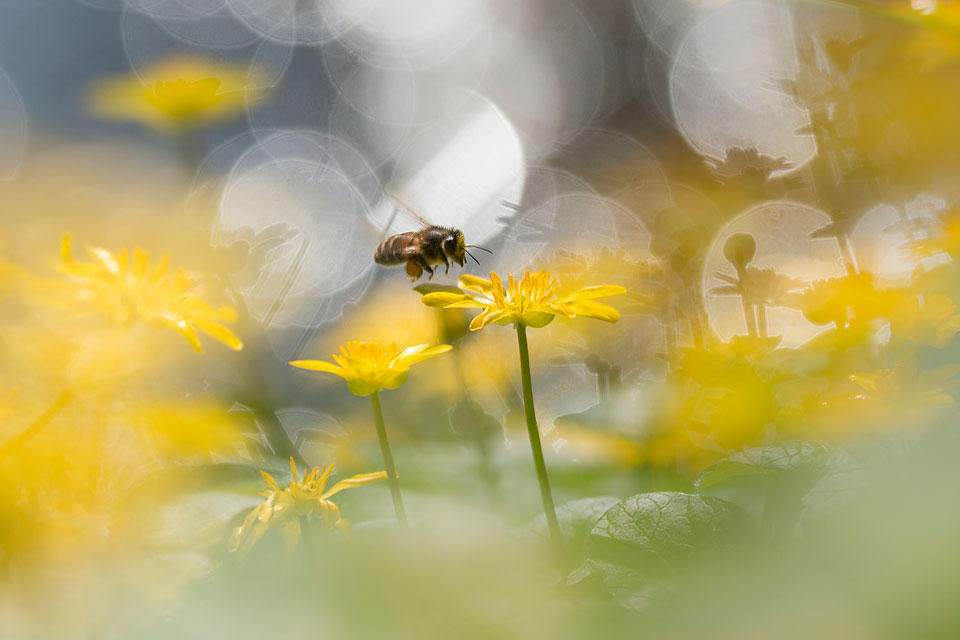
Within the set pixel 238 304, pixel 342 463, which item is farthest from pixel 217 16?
pixel 342 463

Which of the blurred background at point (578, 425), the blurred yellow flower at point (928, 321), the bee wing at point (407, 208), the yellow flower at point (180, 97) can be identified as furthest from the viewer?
the yellow flower at point (180, 97)

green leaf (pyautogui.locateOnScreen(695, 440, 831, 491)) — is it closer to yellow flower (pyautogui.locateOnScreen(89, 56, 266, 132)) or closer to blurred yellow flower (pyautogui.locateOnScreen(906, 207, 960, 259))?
blurred yellow flower (pyautogui.locateOnScreen(906, 207, 960, 259))

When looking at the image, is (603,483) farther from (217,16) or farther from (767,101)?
(217,16)

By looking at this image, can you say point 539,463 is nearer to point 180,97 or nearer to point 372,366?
point 372,366

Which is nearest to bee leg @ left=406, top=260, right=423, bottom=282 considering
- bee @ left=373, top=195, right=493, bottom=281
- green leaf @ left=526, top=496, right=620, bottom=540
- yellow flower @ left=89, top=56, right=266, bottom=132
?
bee @ left=373, top=195, right=493, bottom=281

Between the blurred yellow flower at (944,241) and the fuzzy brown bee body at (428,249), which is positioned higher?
the fuzzy brown bee body at (428,249)

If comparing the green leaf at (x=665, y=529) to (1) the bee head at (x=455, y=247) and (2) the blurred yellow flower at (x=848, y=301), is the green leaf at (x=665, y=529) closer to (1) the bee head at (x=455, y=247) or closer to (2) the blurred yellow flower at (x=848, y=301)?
(2) the blurred yellow flower at (x=848, y=301)

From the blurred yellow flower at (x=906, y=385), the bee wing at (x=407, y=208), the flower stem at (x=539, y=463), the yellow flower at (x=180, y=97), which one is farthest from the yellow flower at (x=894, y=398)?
the yellow flower at (x=180, y=97)
